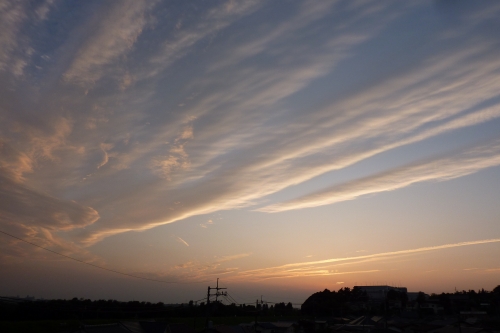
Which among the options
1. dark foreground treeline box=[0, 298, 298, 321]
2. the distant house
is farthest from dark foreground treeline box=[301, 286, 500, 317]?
dark foreground treeline box=[0, 298, 298, 321]

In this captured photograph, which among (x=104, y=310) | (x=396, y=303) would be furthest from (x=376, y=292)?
(x=104, y=310)

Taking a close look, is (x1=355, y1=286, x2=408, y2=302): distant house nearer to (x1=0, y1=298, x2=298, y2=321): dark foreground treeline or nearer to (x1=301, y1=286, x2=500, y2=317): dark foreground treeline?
(x1=301, y1=286, x2=500, y2=317): dark foreground treeline

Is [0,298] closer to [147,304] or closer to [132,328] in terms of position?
A: [132,328]

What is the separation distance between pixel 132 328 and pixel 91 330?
6532 mm

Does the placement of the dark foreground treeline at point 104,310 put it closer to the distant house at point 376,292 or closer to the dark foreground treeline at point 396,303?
the dark foreground treeline at point 396,303

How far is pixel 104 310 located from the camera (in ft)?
230

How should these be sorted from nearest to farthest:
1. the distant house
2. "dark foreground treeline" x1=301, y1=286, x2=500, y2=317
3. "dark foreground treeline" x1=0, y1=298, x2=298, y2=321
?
"dark foreground treeline" x1=0, y1=298, x2=298, y2=321 → "dark foreground treeline" x1=301, y1=286, x2=500, y2=317 → the distant house

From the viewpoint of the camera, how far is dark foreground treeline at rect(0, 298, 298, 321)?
2306 inches

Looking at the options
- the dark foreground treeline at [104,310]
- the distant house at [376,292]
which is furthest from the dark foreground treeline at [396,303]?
the dark foreground treeline at [104,310]

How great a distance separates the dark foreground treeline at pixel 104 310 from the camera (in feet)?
192

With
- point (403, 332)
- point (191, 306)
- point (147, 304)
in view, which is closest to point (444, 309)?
point (403, 332)

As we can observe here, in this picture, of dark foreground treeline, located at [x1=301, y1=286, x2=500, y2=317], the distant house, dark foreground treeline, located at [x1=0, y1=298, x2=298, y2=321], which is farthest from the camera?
the distant house

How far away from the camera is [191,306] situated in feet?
305

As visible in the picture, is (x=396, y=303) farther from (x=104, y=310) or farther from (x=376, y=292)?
(x=104, y=310)
